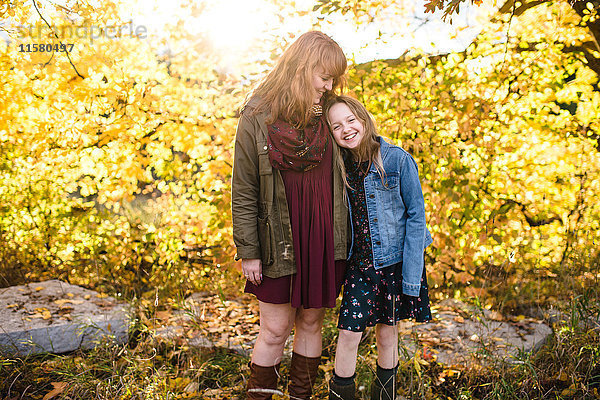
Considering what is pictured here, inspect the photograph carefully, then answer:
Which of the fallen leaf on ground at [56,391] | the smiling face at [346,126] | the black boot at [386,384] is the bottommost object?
the fallen leaf on ground at [56,391]

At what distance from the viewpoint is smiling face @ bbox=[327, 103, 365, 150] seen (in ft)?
6.87

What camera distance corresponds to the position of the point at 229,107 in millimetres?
3559

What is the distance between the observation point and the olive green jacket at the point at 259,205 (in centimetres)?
203

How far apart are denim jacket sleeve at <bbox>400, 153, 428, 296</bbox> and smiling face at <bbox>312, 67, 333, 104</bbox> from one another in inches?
19.7

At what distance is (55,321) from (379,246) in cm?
221

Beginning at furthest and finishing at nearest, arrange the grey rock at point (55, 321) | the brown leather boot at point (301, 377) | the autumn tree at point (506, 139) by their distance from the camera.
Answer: the autumn tree at point (506, 139)
the grey rock at point (55, 321)
the brown leather boot at point (301, 377)

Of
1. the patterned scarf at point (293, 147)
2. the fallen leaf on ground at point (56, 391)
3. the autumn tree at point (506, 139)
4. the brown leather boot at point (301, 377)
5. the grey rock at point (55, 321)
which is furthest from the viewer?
the autumn tree at point (506, 139)

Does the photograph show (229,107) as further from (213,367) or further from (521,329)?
(521,329)

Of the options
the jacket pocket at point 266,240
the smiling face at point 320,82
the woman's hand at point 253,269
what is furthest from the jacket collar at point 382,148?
the woman's hand at point 253,269

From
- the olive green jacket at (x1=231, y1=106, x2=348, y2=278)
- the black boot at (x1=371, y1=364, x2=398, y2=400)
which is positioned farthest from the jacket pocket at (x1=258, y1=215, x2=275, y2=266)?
the black boot at (x1=371, y1=364, x2=398, y2=400)

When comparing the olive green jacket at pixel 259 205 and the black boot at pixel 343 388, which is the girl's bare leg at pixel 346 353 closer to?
the black boot at pixel 343 388

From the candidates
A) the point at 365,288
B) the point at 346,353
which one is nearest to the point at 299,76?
the point at 365,288

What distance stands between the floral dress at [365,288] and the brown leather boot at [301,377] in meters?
0.33

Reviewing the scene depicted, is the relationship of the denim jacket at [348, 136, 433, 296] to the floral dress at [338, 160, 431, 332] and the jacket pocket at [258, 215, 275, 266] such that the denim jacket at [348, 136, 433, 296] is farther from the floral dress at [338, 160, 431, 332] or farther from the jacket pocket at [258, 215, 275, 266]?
the jacket pocket at [258, 215, 275, 266]
